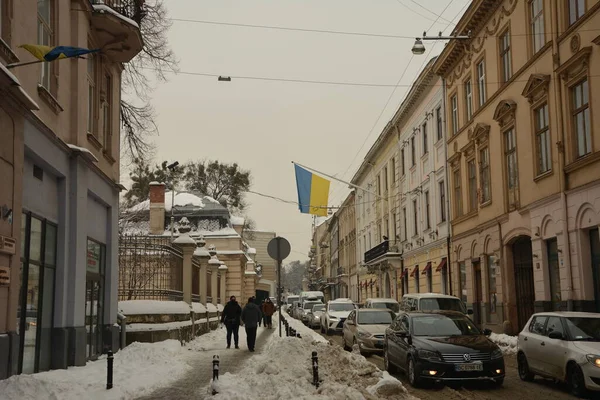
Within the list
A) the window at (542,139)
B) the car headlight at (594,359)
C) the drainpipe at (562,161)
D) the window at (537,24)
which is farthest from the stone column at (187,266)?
the car headlight at (594,359)

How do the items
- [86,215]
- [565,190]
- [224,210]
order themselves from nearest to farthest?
[86,215] → [565,190] → [224,210]

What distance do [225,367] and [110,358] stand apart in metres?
5.21

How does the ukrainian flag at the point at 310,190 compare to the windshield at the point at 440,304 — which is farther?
the ukrainian flag at the point at 310,190

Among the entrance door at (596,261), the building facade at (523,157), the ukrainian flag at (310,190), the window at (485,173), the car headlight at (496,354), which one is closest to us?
the car headlight at (496,354)

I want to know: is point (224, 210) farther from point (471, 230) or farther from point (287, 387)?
point (287, 387)

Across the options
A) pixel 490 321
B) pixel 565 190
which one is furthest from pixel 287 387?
pixel 490 321

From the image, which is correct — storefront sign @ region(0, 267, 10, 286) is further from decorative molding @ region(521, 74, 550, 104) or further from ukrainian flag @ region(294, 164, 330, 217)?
ukrainian flag @ region(294, 164, 330, 217)

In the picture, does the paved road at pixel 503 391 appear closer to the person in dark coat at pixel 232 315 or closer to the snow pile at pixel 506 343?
the snow pile at pixel 506 343

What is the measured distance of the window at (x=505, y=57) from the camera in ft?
84.8

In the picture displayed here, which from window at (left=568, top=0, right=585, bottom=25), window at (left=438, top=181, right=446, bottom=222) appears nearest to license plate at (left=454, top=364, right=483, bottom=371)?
window at (left=568, top=0, right=585, bottom=25)

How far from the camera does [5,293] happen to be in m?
10.6

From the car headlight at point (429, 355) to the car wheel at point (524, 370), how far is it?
212 cm

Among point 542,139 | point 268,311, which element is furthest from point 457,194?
point 268,311

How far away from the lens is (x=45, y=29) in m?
13.5
